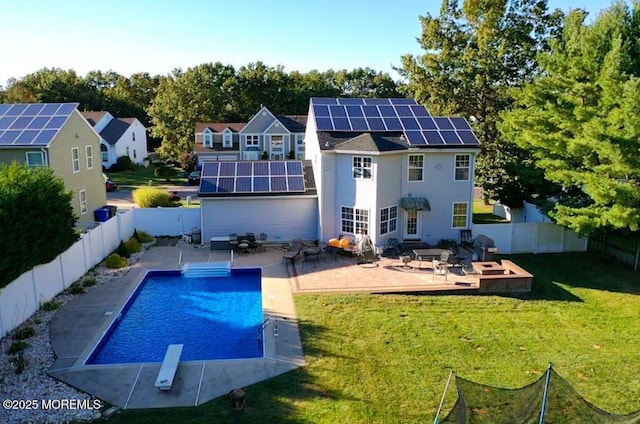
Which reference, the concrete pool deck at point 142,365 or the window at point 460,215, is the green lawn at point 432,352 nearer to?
the concrete pool deck at point 142,365

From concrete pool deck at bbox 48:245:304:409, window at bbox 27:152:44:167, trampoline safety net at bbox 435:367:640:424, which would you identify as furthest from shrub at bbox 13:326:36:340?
trampoline safety net at bbox 435:367:640:424

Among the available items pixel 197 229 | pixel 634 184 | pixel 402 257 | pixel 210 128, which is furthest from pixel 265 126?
pixel 634 184

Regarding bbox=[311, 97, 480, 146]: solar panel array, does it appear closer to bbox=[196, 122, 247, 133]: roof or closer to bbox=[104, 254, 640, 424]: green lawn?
bbox=[104, 254, 640, 424]: green lawn

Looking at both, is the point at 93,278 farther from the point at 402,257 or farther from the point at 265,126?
the point at 265,126

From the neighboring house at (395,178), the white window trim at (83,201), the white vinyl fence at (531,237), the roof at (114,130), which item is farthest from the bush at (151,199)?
the roof at (114,130)

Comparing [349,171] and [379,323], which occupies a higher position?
[349,171]

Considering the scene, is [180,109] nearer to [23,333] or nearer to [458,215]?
[458,215]

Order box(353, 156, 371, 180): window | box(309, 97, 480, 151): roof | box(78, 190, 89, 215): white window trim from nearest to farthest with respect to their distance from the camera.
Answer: box(353, 156, 371, 180): window, box(309, 97, 480, 151): roof, box(78, 190, 89, 215): white window trim
